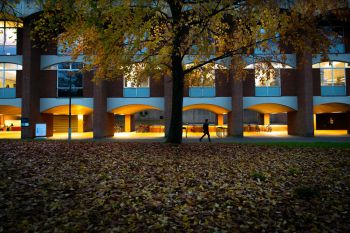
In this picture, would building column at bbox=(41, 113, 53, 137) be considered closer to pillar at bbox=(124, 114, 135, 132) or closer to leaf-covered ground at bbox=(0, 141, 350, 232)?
pillar at bbox=(124, 114, 135, 132)

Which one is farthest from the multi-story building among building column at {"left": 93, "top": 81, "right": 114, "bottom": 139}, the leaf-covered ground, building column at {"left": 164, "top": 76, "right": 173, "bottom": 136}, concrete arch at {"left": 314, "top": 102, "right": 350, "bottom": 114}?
the leaf-covered ground

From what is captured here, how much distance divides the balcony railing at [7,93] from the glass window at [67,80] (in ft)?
13.5

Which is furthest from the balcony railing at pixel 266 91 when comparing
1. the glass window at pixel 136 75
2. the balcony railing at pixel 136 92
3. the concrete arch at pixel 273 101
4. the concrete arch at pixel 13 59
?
the concrete arch at pixel 13 59

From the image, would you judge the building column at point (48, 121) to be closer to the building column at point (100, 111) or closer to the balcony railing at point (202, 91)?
the building column at point (100, 111)

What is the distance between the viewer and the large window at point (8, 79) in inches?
920

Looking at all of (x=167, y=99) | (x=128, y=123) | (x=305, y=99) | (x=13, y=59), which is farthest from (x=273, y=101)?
(x=13, y=59)

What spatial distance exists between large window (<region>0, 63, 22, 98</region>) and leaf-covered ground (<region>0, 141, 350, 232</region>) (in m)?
17.5

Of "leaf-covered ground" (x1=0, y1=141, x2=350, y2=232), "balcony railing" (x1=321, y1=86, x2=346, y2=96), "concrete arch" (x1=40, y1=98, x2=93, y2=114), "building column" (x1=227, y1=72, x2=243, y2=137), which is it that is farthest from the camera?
"balcony railing" (x1=321, y1=86, x2=346, y2=96)

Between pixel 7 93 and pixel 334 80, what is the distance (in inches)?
1248

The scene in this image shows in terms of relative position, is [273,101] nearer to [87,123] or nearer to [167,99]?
[167,99]

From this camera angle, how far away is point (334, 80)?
24062 millimetres

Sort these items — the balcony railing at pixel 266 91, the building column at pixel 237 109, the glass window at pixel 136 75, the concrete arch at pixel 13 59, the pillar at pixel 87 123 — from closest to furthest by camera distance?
the glass window at pixel 136 75, the building column at pixel 237 109, the concrete arch at pixel 13 59, the balcony railing at pixel 266 91, the pillar at pixel 87 123

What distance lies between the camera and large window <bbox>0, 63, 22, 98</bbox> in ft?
76.7

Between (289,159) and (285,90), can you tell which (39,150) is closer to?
(289,159)
